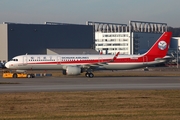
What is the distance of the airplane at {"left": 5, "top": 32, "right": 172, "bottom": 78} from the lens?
5491 centimetres

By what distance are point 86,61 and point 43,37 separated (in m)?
41.8

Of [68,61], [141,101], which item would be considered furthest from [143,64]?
[141,101]

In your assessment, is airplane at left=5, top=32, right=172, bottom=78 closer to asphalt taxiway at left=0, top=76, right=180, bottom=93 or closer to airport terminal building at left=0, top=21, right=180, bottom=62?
asphalt taxiway at left=0, top=76, right=180, bottom=93

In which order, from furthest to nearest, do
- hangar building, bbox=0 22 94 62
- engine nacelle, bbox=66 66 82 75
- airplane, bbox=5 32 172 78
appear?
hangar building, bbox=0 22 94 62, airplane, bbox=5 32 172 78, engine nacelle, bbox=66 66 82 75

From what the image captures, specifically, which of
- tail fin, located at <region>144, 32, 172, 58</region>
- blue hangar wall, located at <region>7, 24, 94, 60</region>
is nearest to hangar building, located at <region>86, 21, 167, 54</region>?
blue hangar wall, located at <region>7, 24, 94, 60</region>

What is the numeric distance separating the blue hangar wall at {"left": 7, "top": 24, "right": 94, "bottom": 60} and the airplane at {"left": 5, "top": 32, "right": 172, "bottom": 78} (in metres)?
37.4

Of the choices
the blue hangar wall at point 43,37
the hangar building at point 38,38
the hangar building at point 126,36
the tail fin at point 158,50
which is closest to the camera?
the tail fin at point 158,50

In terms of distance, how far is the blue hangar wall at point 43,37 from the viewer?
93.2 m

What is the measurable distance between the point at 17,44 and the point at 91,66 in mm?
40257

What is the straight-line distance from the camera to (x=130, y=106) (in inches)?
878

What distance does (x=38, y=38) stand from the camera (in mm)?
96562

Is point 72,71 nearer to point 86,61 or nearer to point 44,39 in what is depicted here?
point 86,61

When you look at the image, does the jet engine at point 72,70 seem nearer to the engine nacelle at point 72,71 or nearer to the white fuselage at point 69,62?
the engine nacelle at point 72,71

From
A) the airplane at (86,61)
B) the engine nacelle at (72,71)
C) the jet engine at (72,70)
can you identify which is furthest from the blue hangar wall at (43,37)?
the engine nacelle at (72,71)
